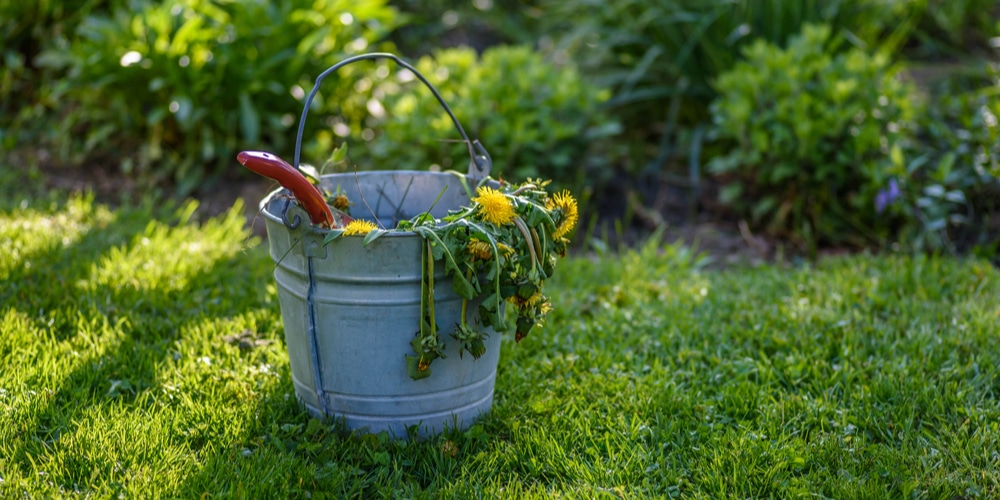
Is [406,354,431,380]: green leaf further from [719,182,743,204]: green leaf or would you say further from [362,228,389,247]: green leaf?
[719,182,743,204]: green leaf

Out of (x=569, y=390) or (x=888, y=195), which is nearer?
(x=569, y=390)

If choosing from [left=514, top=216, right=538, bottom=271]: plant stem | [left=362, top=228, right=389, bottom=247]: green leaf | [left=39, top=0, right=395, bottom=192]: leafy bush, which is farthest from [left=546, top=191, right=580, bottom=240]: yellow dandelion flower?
[left=39, top=0, right=395, bottom=192]: leafy bush

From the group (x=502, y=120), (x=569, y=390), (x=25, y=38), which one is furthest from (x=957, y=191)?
(x=25, y=38)

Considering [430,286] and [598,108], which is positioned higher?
[430,286]

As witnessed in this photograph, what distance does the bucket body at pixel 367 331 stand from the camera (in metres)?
1.76

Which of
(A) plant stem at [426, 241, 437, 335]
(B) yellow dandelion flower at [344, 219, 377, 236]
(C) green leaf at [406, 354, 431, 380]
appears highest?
(B) yellow dandelion flower at [344, 219, 377, 236]

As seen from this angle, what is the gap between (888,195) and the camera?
11.0 ft

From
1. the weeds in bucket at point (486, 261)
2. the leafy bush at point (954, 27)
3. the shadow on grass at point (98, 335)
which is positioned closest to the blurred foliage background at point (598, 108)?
the leafy bush at point (954, 27)

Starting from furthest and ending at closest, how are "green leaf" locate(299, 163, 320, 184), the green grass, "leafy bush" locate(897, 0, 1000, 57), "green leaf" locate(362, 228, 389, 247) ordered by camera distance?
"leafy bush" locate(897, 0, 1000, 57) < "green leaf" locate(299, 163, 320, 184) < the green grass < "green leaf" locate(362, 228, 389, 247)

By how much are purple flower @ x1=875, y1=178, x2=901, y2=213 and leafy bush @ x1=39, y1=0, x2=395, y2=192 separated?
253cm

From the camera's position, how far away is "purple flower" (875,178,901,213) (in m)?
3.33

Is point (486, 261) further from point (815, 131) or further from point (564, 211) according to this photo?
point (815, 131)

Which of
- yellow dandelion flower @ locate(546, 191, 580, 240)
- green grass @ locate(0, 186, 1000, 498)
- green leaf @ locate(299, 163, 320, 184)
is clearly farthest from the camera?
green leaf @ locate(299, 163, 320, 184)

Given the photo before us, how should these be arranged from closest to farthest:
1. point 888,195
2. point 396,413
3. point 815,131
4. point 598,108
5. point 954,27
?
1. point 396,413
2. point 888,195
3. point 815,131
4. point 598,108
5. point 954,27
